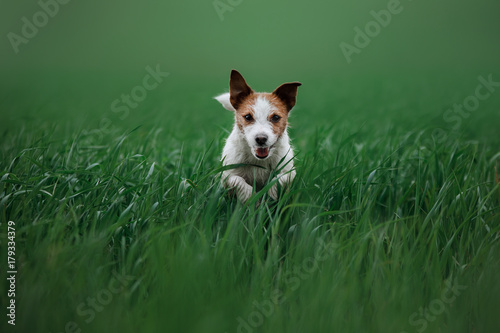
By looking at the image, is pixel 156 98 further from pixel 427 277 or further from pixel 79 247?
pixel 427 277

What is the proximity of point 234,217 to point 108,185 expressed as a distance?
110cm

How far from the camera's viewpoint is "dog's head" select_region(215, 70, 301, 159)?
10.5 ft

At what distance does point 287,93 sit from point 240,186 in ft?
3.10

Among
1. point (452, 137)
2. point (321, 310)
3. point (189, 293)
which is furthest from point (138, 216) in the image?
point (452, 137)

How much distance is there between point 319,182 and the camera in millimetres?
3451

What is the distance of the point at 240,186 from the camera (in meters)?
3.26
